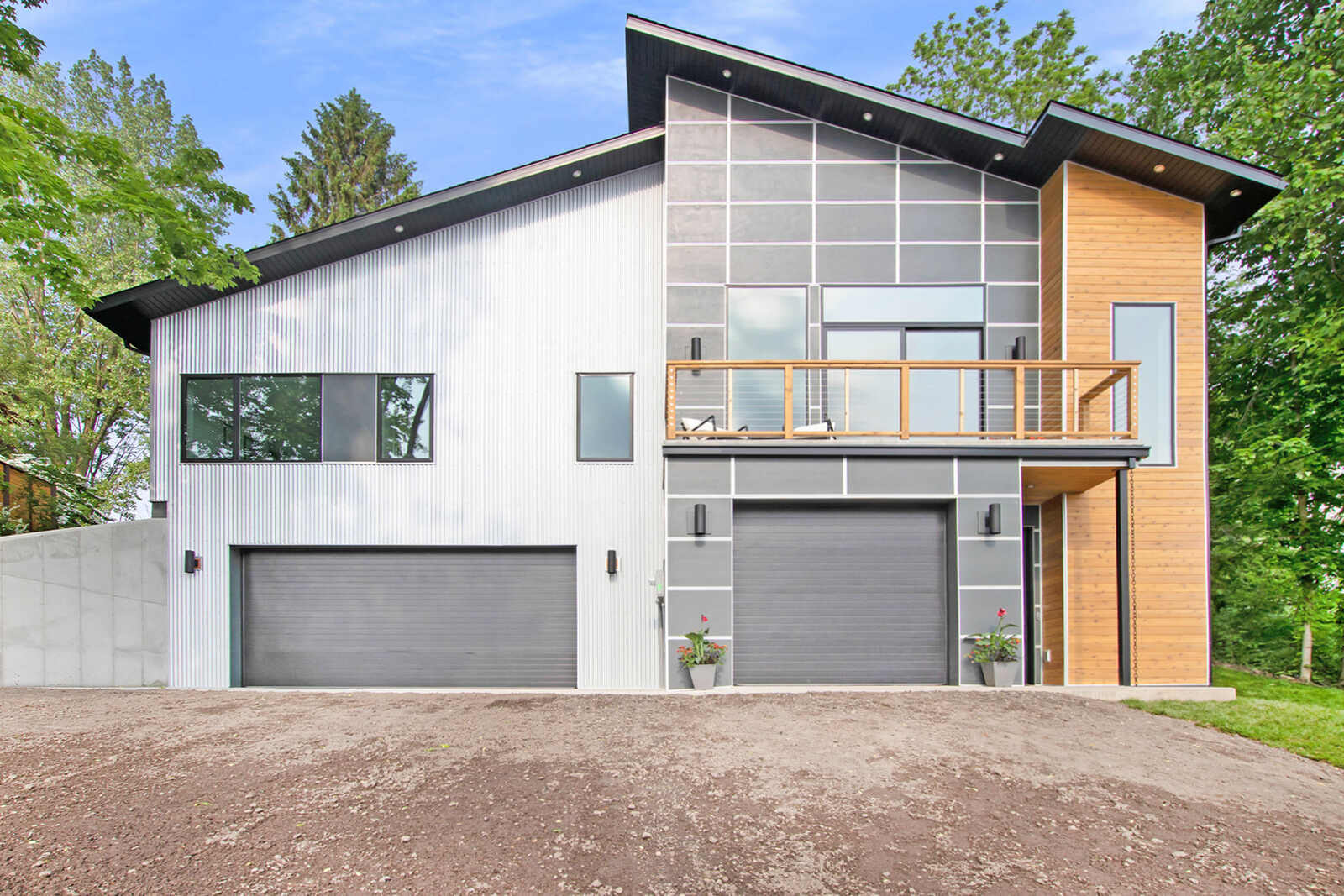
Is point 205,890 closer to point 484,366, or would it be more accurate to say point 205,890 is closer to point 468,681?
point 468,681

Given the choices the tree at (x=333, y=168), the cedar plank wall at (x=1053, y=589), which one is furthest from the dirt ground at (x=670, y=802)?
the tree at (x=333, y=168)

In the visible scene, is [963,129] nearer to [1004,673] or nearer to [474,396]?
[1004,673]

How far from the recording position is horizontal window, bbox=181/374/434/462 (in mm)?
10148

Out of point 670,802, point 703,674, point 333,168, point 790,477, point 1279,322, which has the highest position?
point 333,168

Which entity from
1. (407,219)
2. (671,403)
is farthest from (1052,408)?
(407,219)

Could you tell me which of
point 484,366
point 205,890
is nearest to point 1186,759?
point 205,890

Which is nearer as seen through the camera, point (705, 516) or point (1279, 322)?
point (705, 516)

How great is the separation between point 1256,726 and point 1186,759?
1841mm

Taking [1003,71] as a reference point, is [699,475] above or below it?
below

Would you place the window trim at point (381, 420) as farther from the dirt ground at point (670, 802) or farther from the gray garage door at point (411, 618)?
the dirt ground at point (670, 802)

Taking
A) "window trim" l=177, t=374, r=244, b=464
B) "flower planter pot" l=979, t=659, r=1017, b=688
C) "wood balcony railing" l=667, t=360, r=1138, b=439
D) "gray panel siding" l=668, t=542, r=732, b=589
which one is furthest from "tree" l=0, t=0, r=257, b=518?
"flower planter pot" l=979, t=659, r=1017, b=688

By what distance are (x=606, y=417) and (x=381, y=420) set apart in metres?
3.19

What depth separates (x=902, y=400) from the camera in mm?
8695

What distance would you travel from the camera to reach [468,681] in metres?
9.91
